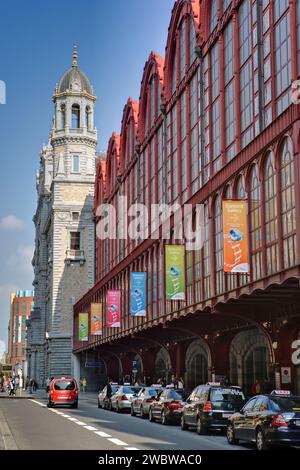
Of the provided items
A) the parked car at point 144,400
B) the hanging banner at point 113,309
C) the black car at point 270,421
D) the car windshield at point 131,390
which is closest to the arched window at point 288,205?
the black car at point 270,421

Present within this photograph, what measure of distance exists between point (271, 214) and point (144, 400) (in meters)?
10.6

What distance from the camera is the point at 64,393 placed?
46562 mm

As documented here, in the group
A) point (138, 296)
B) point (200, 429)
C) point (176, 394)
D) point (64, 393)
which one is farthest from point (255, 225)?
point (64, 393)

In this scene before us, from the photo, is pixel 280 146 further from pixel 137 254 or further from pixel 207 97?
pixel 137 254

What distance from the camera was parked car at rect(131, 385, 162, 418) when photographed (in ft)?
116

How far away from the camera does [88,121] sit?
105062 mm

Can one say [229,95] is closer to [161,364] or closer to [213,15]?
[213,15]

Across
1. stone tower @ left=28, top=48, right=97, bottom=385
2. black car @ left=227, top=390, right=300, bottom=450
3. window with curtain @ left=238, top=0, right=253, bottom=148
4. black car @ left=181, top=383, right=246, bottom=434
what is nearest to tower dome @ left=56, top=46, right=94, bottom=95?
stone tower @ left=28, top=48, right=97, bottom=385

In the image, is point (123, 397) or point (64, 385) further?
point (64, 385)

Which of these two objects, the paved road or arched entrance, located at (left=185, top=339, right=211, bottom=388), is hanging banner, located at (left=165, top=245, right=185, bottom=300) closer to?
arched entrance, located at (left=185, top=339, right=211, bottom=388)

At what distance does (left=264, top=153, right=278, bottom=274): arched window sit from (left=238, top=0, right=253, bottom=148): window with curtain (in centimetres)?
426

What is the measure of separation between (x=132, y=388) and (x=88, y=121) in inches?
2632
